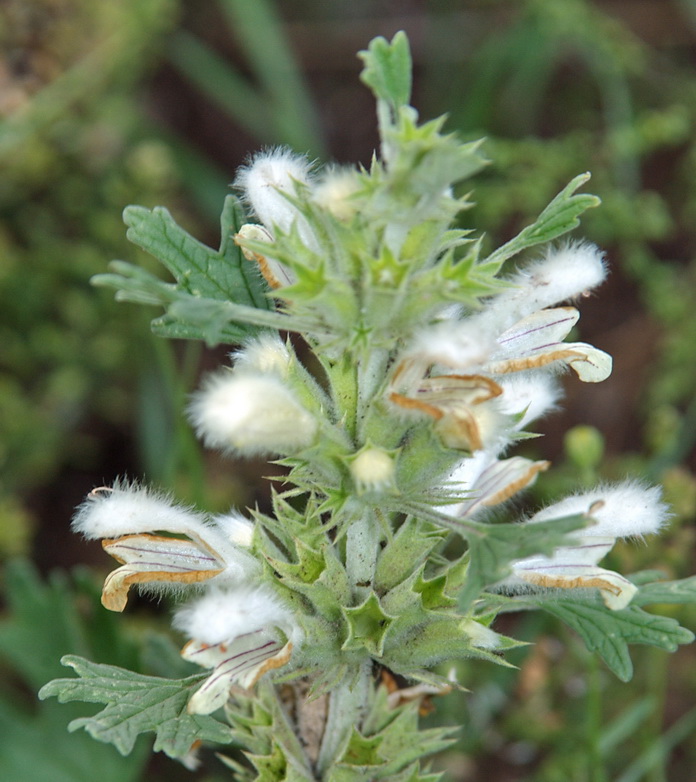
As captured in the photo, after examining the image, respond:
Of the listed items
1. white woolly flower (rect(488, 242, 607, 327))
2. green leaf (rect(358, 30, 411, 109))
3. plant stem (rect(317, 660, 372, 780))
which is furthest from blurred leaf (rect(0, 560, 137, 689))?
green leaf (rect(358, 30, 411, 109))

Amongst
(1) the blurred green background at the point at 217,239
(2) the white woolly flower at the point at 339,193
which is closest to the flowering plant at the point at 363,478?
(2) the white woolly flower at the point at 339,193

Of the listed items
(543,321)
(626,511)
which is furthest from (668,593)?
(543,321)

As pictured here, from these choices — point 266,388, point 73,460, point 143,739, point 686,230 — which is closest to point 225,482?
point 73,460

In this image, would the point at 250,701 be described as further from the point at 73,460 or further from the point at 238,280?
the point at 73,460

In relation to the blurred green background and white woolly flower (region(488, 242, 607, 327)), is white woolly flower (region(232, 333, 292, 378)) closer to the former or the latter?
white woolly flower (region(488, 242, 607, 327))

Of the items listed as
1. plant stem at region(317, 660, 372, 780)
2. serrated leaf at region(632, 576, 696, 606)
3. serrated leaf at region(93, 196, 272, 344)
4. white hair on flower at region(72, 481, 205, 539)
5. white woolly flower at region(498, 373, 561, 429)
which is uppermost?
serrated leaf at region(93, 196, 272, 344)

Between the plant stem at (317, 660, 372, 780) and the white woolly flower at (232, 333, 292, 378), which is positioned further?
the plant stem at (317, 660, 372, 780)

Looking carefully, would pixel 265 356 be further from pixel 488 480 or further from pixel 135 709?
pixel 135 709
